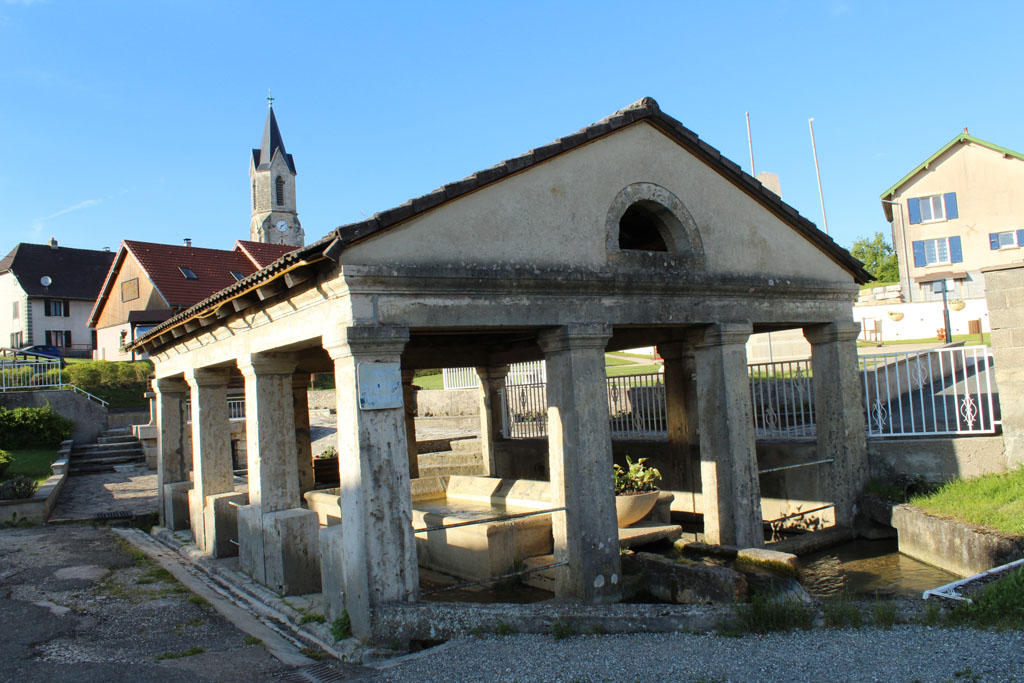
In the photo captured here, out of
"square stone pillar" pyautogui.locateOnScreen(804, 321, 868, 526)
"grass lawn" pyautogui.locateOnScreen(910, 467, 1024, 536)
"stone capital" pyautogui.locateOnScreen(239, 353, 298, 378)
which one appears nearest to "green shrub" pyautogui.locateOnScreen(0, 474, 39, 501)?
"stone capital" pyautogui.locateOnScreen(239, 353, 298, 378)

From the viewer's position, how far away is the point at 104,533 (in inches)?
480

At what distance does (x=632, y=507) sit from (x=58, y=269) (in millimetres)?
44655

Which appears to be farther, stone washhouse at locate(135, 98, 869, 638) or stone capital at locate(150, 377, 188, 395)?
stone capital at locate(150, 377, 188, 395)

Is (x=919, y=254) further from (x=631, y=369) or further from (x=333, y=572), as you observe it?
(x=333, y=572)

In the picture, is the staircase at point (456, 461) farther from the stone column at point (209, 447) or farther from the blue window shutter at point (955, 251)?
the blue window shutter at point (955, 251)

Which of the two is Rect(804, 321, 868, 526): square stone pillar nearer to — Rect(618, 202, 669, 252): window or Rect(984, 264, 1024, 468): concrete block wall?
Rect(984, 264, 1024, 468): concrete block wall

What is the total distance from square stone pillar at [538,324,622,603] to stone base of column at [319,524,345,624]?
82.1 inches

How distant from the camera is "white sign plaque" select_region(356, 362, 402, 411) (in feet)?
20.3

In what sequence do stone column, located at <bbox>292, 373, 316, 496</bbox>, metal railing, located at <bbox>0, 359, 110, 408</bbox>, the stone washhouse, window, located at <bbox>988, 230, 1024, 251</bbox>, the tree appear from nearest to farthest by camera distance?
1. the stone washhouse
2. stone column, located at <bbox>292, 373, 316, 496</bbox>
3. metal railing, located at <bbox>0, 359, 110, 408</bbox>
4. window, located at <bbox>988, 230, 1024, 251</bbox>
5. the tree

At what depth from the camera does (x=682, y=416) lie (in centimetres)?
1147

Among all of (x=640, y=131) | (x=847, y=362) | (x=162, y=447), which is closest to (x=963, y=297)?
(x=847, y=362)

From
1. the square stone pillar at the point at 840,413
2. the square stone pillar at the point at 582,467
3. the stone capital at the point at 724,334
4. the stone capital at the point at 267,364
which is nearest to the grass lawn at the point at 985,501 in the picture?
the square stone pillar at the point at 840,413

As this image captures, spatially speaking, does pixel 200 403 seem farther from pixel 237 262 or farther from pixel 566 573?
pixel 237 262

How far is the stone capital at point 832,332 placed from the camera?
31.8 ft
